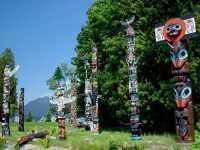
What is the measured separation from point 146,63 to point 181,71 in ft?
27.2

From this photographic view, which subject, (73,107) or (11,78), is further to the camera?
(11,78)

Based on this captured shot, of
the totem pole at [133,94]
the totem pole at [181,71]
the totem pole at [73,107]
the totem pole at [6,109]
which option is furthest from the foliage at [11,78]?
the totem pole at [181,71]

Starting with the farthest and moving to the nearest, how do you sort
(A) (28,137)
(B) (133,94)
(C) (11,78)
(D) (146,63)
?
(C) (11,78), (D) (146,63), (A) (28,137), (B) (133,94)

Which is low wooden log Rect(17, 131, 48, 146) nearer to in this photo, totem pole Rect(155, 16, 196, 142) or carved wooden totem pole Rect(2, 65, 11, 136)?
carved wooden totem pole Rect(2, 65, 11, 136)

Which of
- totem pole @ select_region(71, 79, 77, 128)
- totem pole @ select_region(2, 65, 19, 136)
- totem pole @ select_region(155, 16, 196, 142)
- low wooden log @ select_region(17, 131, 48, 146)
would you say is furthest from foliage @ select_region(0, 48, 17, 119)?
totem pole @ select_region(155, 16, 196, 142)

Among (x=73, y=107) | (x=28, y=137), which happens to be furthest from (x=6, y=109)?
→ (x=73, y=107)

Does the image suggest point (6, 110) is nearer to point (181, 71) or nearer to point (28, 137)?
point (28, 137)

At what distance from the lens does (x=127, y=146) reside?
22.6m

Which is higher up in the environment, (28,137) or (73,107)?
(73,107)

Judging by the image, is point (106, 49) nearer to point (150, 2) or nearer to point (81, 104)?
point (150, 2)

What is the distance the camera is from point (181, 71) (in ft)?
80.7

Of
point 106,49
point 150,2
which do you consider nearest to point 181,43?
point 150,2

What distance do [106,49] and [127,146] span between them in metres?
14.6

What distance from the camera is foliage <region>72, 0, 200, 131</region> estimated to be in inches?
1224
